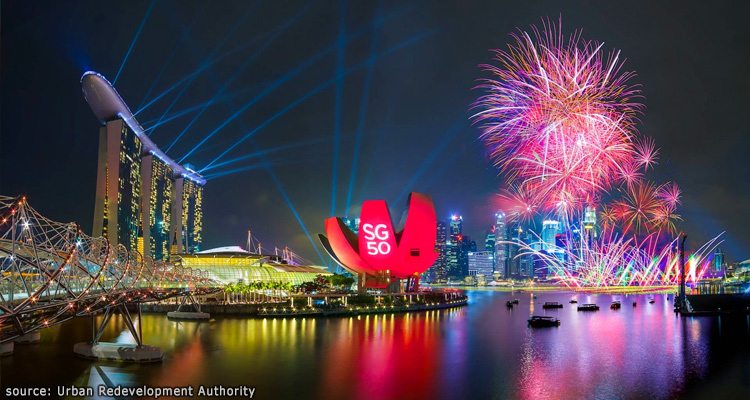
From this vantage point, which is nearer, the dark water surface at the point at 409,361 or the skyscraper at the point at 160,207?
the dark water surface at the point at 409,361

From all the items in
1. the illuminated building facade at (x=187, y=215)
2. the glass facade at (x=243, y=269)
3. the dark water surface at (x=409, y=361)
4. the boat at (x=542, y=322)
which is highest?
the illuminated building facade at (x=187, y=215)

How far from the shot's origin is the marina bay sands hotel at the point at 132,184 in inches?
2431

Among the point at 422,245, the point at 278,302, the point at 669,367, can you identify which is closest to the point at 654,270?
the point at 422,245

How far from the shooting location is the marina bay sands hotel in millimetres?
61750

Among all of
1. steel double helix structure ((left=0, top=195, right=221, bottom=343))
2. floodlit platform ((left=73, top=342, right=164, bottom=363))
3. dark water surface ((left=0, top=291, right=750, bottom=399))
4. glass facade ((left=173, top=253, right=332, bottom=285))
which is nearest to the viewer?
steel double helix structure ((left=0, top=195, right=221, bottom=343))

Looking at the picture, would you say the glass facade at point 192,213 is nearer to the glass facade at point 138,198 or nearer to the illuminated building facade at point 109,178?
the glass facade at point 138,198

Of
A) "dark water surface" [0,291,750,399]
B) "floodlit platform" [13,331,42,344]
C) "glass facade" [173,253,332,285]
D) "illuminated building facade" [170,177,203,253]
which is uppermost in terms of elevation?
"illuminated building facade" [170,177,203,253]

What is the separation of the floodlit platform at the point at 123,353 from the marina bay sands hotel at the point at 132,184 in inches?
1538

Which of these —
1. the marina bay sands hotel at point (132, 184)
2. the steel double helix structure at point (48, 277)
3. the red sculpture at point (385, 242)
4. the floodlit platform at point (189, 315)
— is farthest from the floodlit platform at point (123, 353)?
the marina bay sands hotel at point (132, 184)

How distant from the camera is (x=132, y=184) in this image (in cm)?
7831

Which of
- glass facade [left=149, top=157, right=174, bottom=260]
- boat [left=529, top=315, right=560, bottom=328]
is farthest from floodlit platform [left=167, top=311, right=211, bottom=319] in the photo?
glass facade [left=149, top=157, right=174, bottom=260]

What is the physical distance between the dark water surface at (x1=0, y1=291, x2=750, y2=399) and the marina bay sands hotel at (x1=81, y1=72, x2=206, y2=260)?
81.0ft

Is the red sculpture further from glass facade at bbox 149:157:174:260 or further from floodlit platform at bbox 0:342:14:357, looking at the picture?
glass facade at bbox 149:157:174:260

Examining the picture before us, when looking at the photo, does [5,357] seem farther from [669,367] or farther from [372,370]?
[669,367]
